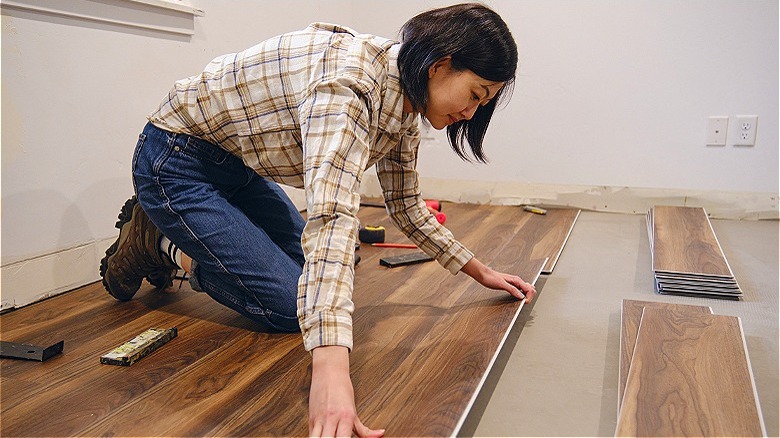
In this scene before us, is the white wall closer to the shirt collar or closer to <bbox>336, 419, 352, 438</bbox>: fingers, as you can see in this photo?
the shirt collar

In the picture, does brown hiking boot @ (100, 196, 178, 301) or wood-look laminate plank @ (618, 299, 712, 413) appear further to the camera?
brown hiking boot @ (100, 196, 178, 301)

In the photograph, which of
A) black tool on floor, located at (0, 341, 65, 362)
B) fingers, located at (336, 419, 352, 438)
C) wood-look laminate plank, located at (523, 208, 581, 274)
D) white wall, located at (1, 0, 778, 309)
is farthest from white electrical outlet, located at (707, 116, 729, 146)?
black tool on floor, located at (0, 341, 65, 362)

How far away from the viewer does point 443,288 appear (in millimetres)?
2188

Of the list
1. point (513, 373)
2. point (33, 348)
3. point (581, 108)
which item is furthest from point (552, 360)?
point (581, 108)

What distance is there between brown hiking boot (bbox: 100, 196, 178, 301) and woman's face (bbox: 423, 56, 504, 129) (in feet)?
3.18

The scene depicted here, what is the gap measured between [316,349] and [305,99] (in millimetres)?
501

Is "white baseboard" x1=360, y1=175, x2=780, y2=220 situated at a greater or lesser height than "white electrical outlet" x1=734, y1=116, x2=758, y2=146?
lesser

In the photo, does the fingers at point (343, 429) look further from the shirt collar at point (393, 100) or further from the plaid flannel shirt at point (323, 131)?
the shirt collar at point (393, 100)

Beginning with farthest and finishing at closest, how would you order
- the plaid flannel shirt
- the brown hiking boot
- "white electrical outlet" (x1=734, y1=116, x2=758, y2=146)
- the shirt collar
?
"white electrical outlet" (x1=734, y1=116, x2=758, y2=146), the brown hiking boot, the shirt collar, the plaid flannel shirt

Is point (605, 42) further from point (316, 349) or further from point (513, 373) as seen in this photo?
point (316, 349)

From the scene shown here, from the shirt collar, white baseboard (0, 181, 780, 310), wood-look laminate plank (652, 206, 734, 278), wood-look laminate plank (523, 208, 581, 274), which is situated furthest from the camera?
wood-look laminate plank (523, 208, 581, 274)

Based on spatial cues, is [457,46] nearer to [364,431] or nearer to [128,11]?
[364,431]

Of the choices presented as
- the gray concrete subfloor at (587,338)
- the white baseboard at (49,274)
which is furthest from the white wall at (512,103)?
the gray concrete subfloor at (587,338)

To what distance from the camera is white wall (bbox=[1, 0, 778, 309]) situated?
2053mm
